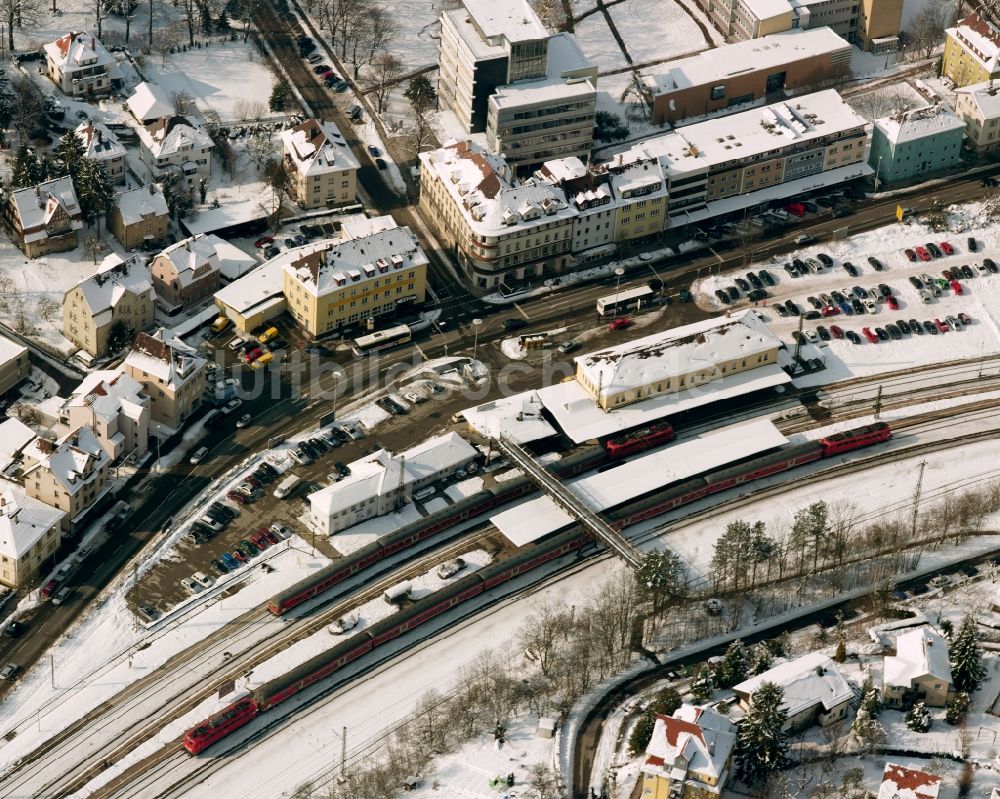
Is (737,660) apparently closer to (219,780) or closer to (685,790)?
(685,790)

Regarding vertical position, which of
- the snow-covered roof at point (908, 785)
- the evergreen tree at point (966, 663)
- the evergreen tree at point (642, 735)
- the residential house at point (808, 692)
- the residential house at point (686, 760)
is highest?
the evergreen tree at point (966, 663)

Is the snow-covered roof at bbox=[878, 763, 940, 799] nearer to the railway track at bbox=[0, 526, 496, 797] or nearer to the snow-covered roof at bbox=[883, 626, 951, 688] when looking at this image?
the snow-covered roof at bbox=[883, 626, 951, 688]

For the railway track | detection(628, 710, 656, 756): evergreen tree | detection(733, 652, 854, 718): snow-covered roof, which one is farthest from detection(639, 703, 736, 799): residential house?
the railway track

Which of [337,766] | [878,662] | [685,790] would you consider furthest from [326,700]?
[878,662]

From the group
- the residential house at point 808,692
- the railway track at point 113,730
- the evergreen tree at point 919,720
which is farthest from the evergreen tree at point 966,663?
the railway track at point 113,730

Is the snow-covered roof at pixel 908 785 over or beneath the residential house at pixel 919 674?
beneath

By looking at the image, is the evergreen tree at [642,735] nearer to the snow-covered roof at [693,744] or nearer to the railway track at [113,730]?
the snow-covered roof at [693,744]

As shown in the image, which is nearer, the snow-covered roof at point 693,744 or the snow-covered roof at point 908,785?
the snow-covered roof at point 908,785
